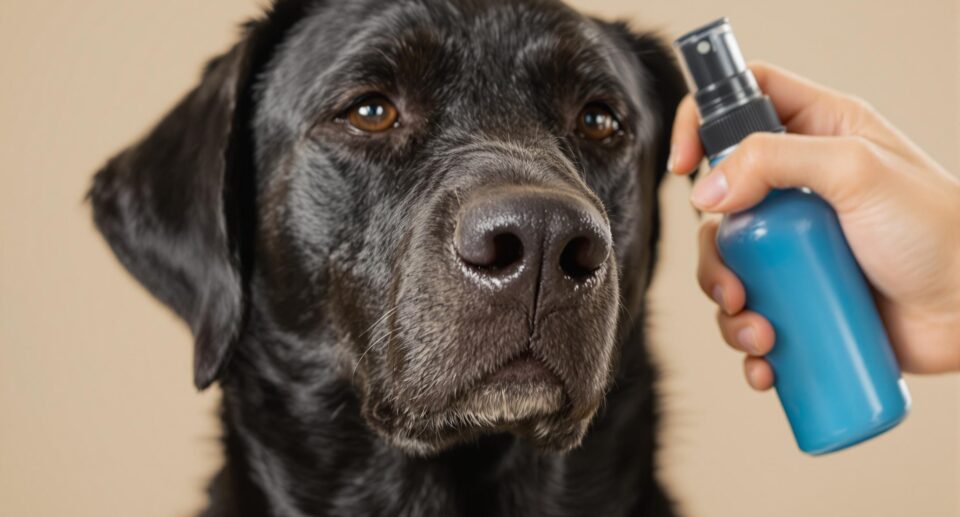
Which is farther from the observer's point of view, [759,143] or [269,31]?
[269,31]

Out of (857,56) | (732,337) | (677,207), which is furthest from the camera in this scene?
(857,56)

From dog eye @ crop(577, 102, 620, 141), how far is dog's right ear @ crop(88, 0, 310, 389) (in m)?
0.60

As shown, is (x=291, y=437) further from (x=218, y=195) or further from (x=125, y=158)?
(x=125, y=158)

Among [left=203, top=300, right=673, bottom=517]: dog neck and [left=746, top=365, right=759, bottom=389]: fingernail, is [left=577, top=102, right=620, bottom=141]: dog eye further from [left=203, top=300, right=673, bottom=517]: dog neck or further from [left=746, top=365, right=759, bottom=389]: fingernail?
[left=746, top=365, right=759, bottom=389]: fingernail

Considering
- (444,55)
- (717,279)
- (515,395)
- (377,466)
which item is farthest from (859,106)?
(377,466)

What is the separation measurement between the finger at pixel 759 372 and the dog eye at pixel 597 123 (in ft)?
1.66

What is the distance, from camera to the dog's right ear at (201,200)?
5.79ft

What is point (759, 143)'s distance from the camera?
1.44m

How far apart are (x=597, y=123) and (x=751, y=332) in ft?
1.78

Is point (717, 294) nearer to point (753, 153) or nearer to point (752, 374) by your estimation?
point (752, 374)

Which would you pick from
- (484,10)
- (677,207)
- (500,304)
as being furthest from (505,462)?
(677,207)

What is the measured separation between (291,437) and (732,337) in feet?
2.74

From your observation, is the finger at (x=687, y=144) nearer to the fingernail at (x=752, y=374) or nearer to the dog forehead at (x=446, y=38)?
the dog forehead at (x=446, y=38)

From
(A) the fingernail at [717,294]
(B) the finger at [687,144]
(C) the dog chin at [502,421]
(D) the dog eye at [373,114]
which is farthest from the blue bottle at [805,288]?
(D) the dog eye at [373,114]
